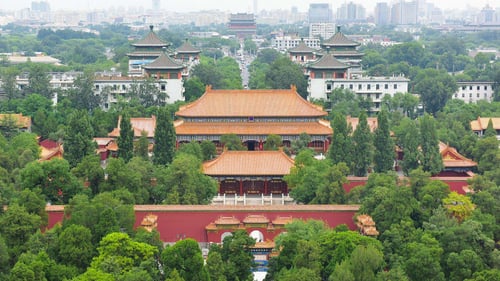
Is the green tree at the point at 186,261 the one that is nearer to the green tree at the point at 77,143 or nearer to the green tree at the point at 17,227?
the green tree at the point at 17,227

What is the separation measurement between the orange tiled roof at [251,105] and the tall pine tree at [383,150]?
178 inches

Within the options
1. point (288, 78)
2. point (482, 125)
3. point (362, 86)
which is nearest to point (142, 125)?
point (482, 125)

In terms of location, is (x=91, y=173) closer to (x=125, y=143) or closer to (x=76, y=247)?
(x=125, y=143)

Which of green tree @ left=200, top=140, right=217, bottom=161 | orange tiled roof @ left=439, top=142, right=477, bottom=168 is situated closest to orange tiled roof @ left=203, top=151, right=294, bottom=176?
green tree @ left=200, top=140, right=217, bottom=161

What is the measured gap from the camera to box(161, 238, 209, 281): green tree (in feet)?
60.8

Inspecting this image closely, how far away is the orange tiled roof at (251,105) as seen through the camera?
34500 mm

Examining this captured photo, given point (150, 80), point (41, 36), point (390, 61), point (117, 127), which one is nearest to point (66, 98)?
point (150, 80)

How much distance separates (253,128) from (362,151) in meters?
5.88

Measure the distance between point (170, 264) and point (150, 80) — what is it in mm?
28243

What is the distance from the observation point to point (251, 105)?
34875mm

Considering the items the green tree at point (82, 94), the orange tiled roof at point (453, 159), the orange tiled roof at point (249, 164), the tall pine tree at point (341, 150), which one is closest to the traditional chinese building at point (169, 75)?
the green tree at point (82, 94)

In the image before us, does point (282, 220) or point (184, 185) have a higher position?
point (184, 185)

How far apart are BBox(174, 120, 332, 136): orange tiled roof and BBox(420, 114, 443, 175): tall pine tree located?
460 cm

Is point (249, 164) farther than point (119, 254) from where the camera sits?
Yes
